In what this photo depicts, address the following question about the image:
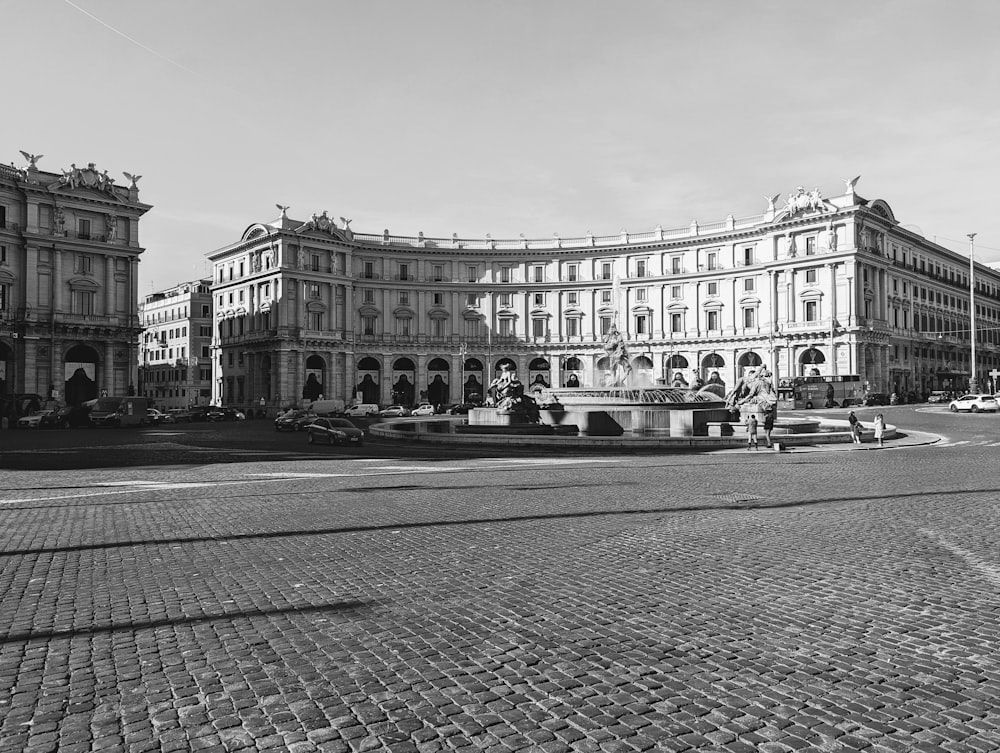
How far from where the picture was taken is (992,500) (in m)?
13.1

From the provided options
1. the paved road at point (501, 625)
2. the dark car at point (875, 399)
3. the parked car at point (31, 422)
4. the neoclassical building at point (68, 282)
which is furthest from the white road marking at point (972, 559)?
the neoclassical building at point (68, 282)

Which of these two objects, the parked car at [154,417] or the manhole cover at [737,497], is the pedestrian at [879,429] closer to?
the manhole cover at [737,497]

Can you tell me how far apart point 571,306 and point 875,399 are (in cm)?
3628

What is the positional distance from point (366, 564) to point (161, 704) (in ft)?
12.3

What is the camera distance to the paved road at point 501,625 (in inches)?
175

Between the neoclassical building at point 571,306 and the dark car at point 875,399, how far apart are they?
5.34 metres

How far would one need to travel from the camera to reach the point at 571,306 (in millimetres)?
92188

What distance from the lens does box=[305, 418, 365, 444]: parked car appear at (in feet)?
98.9

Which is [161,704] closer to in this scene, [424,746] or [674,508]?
[424,746]

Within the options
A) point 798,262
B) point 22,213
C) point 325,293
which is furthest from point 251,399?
point 798,262

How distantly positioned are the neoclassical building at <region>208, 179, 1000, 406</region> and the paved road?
72.2 metres

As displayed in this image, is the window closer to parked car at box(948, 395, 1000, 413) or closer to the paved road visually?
the paved road

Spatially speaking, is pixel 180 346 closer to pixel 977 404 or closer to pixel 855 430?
pixel 977 404

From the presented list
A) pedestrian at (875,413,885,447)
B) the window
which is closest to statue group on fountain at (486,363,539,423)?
pedestrian at (875,413,885,447)
